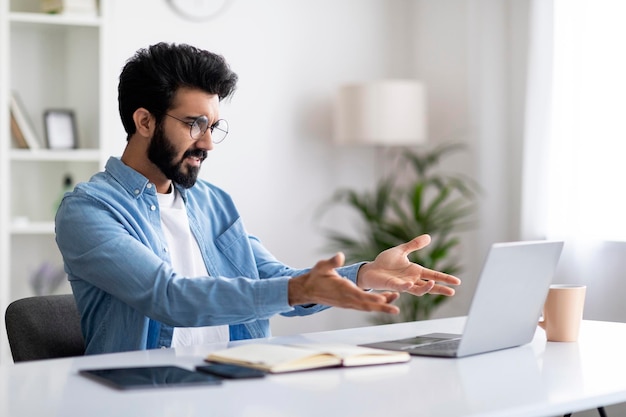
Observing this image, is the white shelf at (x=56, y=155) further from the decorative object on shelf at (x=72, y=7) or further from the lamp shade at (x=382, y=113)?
the lamp shade at (x=382, y=113)

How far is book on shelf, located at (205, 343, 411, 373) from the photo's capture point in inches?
57.0

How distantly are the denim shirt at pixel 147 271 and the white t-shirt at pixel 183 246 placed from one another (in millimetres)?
17

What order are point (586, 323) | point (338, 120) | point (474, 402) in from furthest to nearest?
1. point (338, 120)
2. point (586, 323)
3. point (474, 402)

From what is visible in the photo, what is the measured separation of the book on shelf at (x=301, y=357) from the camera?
145 centimetres

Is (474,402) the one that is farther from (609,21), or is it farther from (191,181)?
(609,21)

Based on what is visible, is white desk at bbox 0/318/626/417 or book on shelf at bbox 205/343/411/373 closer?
white desk at bbox 0/318/626/417

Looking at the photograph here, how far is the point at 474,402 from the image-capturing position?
1244 mm

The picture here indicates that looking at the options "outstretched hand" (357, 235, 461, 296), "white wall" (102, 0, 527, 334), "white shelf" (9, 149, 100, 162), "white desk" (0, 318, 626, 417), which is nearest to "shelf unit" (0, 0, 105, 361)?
"white shelf" (9, 149, 100, 162)

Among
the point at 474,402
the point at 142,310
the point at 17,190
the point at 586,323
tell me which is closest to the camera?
the point at 474,402

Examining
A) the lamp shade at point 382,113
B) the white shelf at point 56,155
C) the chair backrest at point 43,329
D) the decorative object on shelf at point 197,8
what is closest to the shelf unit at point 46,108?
the white shelf at point 56,155

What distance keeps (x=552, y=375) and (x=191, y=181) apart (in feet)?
3.25

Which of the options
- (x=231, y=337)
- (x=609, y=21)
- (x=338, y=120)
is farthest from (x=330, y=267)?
(x=338, y=120)

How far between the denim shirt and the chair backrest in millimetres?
58

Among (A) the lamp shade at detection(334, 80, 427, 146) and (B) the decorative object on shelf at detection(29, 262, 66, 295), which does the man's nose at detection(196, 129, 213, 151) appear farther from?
(A) the lamp shade at detection(334, 80, 427, 146)
